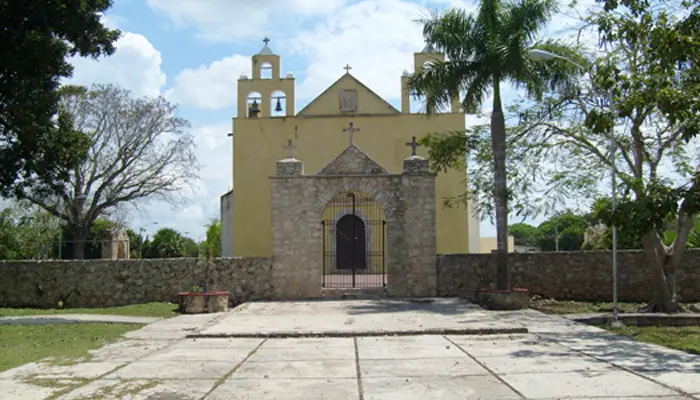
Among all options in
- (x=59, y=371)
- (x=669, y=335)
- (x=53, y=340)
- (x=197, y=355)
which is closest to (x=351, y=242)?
(x=669, y=335)

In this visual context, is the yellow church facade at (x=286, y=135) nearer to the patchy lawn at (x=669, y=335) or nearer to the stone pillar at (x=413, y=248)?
the stone pillar at (x=413, y=248)

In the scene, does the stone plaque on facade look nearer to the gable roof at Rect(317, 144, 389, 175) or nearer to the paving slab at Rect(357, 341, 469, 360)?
the gable roof at Rect(317, 144, 389, 175)

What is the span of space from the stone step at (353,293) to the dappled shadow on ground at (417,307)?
99 centimetres

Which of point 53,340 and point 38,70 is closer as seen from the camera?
point 53,340

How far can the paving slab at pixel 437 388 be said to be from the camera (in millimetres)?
6824

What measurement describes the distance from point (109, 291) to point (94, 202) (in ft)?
49.0

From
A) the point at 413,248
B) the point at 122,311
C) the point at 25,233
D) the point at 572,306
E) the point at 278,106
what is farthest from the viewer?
the point at 25,233

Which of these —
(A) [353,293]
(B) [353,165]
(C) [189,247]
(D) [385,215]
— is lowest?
(A) [353,293]

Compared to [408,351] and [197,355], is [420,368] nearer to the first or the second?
[408,351]

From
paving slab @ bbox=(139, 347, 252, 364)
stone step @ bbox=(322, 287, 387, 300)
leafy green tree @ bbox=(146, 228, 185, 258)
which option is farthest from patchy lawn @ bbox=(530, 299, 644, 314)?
leafy green tree @ bbox=(146, 228, 185, 258)

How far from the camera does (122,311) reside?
16.6 meters

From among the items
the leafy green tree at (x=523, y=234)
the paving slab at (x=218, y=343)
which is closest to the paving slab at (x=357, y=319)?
the paving slab at (x=218, y=343)

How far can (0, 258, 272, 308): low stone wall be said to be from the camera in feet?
59.5

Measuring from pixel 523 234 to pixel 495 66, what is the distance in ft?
240
